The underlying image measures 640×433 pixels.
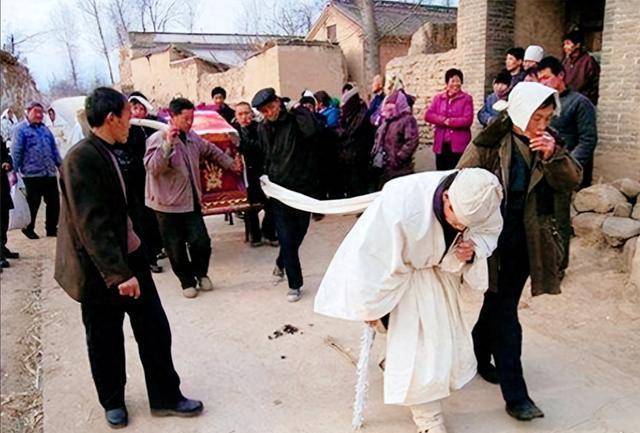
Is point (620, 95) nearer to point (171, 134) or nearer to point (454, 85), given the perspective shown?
point (454, 85)

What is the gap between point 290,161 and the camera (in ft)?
14.5

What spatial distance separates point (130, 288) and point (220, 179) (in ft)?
10.1

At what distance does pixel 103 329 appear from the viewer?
8.91 ft

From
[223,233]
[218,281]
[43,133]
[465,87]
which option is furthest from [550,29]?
[43,133]

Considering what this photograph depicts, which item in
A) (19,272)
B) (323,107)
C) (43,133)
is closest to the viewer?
(19,272)

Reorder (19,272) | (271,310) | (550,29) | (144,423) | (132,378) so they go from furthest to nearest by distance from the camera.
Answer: (550,29) < (19,272) < (271,310) < (132,378) < (144,423)

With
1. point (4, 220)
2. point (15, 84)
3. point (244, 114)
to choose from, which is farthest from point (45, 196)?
point (15, 84)

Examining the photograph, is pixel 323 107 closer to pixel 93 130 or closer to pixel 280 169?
pixel 280 169

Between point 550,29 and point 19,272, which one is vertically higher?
point 550,29

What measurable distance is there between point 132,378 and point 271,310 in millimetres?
1288

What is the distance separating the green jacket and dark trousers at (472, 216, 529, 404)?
0.19 feet

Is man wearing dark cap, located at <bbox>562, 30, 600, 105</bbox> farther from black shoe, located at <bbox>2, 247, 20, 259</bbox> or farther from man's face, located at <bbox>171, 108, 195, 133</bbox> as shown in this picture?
black shoe, located at <bbox>2, 247, 20, 259</bbox>

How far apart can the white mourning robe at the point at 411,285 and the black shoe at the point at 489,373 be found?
1.99ft

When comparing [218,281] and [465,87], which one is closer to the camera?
[218,281]
